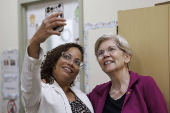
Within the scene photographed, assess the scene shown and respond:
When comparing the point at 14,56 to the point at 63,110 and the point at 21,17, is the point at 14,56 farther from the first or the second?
the point at 63,110

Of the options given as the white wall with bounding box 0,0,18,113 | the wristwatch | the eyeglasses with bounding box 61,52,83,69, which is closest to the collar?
the eyeglasses with bounding box 61,52,83,69

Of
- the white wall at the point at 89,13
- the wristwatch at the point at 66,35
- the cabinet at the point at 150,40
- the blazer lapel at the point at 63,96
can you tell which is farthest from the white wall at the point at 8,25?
the cabinet at the point at 150,40

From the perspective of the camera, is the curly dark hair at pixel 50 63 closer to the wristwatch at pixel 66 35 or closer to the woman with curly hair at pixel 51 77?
the woman with curly hair at pixel 51 77

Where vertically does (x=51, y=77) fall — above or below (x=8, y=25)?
below

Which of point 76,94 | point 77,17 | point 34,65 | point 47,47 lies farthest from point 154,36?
point 47,47

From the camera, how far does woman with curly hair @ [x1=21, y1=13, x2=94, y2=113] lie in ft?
2.68

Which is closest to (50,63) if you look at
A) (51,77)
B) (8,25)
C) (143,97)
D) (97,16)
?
(51,77)

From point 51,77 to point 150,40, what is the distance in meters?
0.79

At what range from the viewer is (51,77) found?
1.41 metres

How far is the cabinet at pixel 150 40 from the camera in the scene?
4.08 feet

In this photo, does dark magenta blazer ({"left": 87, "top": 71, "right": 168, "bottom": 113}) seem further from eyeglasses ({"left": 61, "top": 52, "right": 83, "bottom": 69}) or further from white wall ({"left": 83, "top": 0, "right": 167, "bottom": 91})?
white wall ({"left": 83, "top": 0, "right": 167, "bottom": 91})

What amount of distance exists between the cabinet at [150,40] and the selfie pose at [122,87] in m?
0.07

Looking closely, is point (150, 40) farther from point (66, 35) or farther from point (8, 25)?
point (8, 25)

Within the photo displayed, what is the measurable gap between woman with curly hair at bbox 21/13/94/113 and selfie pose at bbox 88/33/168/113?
172 millimetres
